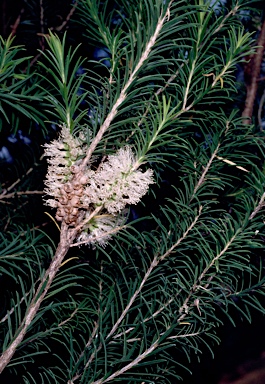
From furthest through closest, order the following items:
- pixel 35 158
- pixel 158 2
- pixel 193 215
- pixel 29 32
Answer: pixel 29 32
pixel 35 158
pixel 193 215
pixel 158 2

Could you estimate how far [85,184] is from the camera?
0.45 m

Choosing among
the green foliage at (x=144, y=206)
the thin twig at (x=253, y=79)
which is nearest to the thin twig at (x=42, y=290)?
the green foliage at (x=144, y=206)

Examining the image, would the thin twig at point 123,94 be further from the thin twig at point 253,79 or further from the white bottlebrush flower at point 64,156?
the thin twig at point 253,79

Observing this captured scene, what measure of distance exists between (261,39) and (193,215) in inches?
22.2

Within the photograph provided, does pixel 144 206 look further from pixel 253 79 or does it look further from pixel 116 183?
pixel 253 79

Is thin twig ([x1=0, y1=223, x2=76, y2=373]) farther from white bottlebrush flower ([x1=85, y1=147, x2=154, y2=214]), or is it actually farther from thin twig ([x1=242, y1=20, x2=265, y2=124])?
thin twig ([x1=242, y1=20, x2=265, y2=124])

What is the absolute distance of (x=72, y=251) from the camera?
2.14ft

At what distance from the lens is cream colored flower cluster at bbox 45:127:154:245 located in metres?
0.43

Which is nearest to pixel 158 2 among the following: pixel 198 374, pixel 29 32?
pixel 29 32

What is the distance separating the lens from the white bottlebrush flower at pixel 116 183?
44cm

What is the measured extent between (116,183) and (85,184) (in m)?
0.04

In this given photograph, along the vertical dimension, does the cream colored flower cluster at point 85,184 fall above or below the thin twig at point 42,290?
above

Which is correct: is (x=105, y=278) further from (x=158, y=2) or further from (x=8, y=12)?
(x=8, y=12)

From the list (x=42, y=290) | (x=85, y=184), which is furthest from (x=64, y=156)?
(x=42, y=290)
